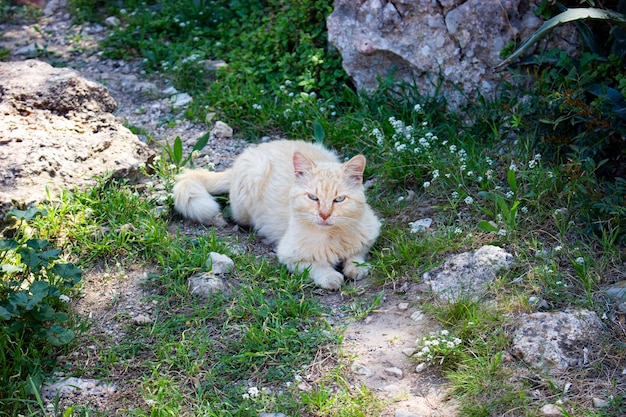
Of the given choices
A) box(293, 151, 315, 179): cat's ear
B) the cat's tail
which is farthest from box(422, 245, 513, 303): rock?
the cat's tail

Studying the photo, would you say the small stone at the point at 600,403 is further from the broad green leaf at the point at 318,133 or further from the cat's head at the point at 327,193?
the broad green leaf at the point at 318,133

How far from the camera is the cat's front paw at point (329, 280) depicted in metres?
4.55

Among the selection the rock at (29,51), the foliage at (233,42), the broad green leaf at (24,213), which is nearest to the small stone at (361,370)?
the broad green leaf at (24,213)

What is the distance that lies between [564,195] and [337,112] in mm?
2281

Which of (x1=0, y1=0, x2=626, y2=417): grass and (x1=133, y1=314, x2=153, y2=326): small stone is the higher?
(x1=0, y1=0, x2=626, y2=417): grass

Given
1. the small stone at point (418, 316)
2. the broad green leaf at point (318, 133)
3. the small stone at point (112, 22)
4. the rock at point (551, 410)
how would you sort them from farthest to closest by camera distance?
the small stone at point (112, 22) → the broad green leaf at point (318, 133) → the small stone at point (418, 316) → the rock at point (551, 410)

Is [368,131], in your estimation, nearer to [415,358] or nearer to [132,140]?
[132,140]

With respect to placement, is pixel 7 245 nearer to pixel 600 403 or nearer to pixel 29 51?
pixel 600 403

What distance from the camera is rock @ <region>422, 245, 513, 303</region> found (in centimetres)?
421

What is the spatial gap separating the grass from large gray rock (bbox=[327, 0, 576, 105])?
0.19 meters

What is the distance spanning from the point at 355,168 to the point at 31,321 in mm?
2192

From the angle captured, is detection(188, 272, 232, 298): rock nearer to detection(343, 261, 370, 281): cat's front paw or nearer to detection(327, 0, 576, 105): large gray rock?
detection(343, 261, 370, 281): cat's front paw

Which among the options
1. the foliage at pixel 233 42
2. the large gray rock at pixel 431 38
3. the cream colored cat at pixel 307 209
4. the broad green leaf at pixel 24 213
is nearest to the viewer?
the broad green leaf at pixel 24 213

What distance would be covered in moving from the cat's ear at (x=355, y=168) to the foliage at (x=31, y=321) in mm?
1821
